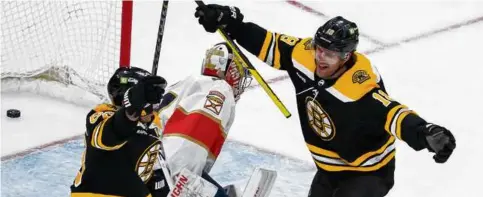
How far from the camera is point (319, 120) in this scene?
167 inches

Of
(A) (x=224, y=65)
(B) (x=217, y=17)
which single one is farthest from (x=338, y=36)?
(A) (x=224, y=65)

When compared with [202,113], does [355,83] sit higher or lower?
higher

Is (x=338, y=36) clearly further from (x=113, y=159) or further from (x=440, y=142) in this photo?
(x=113, y=159)

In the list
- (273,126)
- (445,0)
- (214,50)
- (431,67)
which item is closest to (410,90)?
(431,67)

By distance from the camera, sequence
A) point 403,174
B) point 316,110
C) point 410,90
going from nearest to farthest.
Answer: point 316,110 < point 403,174 < point 410,90

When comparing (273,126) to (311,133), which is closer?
(311,133)

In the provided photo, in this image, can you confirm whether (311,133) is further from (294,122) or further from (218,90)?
(294,122)

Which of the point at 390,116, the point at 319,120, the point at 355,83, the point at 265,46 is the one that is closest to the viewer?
the point at 390,116

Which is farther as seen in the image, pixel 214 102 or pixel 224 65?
pixel 224 65

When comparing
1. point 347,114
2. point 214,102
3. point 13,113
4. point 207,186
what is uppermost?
point 347,114

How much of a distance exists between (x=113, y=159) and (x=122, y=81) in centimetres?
25

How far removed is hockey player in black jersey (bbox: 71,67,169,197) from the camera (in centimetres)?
358

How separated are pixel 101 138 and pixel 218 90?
87 centimetres

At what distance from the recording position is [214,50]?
4.52 metres
